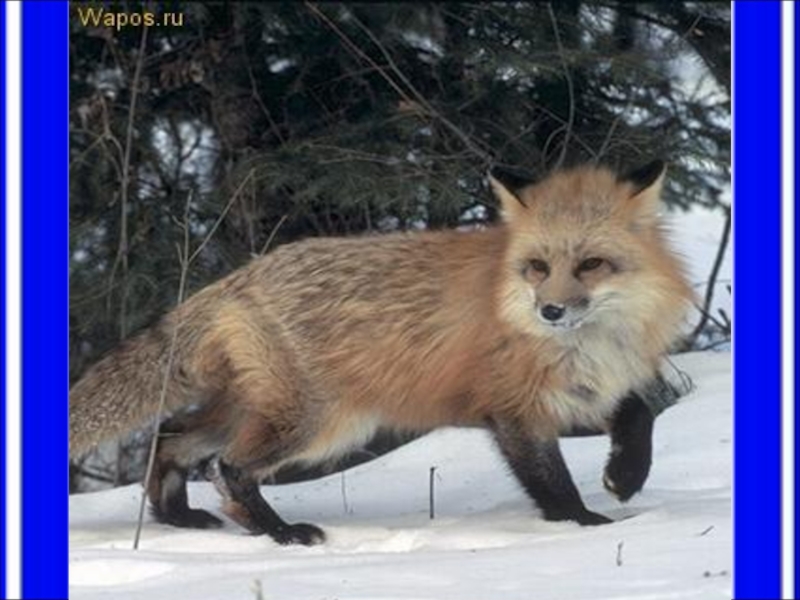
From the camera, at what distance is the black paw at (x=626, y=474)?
5.58 m

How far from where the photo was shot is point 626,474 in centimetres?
559

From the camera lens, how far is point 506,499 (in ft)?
20.0

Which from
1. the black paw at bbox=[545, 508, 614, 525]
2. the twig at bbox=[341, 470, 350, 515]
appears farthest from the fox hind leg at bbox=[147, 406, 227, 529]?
the black paw at bbox=[545, 508, 614, 525]

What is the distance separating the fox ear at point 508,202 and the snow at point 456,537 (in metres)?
1.08

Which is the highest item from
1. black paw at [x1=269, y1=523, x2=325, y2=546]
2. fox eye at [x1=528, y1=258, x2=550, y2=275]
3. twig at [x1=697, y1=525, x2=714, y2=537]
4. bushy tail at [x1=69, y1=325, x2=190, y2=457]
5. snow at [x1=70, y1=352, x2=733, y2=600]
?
fox eye at [x1=528, y1=258, x2=550, y2=275]

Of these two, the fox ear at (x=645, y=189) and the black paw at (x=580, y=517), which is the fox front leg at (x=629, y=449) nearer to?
the black paw at (x=580, y=517)
